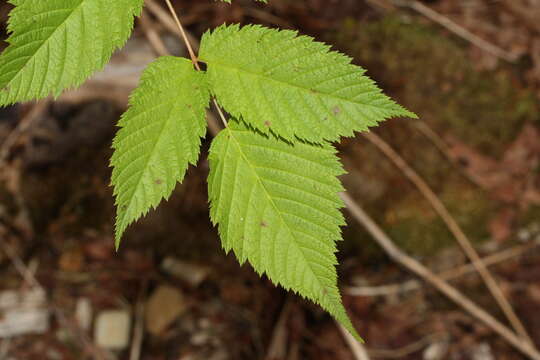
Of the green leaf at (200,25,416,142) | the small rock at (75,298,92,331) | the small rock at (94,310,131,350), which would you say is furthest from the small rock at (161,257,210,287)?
the green leaf at (200,25,416,142)

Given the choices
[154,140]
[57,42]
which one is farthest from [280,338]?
[57,42]

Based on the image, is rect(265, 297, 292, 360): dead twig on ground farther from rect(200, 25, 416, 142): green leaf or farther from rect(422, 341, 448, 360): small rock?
rect(200, 25, 416, 142): green leaf

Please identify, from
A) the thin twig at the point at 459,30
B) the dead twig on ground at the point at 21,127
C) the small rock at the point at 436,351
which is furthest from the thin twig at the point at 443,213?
the dead twig on ground at the point at 21,127

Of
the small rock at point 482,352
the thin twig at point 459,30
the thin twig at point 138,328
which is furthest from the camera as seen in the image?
the thin twig at point 459,30

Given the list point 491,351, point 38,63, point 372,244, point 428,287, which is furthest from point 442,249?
point 38,63

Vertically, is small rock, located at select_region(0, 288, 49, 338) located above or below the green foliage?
below

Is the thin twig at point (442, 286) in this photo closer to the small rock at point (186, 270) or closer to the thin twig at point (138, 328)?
the small rock at point (186, 270)
